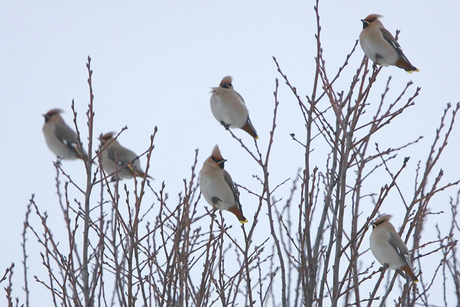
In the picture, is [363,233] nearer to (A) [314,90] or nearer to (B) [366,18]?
(A) [314,90]

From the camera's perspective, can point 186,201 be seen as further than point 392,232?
No

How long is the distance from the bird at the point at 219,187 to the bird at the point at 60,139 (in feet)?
10.1

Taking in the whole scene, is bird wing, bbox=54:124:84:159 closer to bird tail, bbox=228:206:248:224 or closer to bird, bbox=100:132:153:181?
bird, bbox=100:132:153:181

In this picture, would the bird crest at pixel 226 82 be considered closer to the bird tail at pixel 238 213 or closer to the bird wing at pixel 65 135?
the bird tail at pixel 238 213

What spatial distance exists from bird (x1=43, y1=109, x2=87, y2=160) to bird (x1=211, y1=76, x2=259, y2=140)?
247cm

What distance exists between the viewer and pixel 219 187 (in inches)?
200

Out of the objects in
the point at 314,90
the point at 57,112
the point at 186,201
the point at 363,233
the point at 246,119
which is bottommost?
the point at 363,233

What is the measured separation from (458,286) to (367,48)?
2593 mm

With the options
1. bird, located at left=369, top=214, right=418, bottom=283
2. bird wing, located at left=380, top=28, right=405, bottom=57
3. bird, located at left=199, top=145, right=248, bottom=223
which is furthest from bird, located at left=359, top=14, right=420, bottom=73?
bird, located at left=199, top=145, right=248, bottom=223

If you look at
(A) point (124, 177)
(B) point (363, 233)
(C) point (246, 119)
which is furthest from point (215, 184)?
(A) point (124, 177)

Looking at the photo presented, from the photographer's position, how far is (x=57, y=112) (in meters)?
8.32

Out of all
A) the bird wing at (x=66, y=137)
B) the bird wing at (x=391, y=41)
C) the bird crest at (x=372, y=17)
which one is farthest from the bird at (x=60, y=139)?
the bird wing at (x=391, y=41)

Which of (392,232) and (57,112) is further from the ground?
(57,112)

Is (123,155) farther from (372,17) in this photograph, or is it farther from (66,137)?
(372,17)
